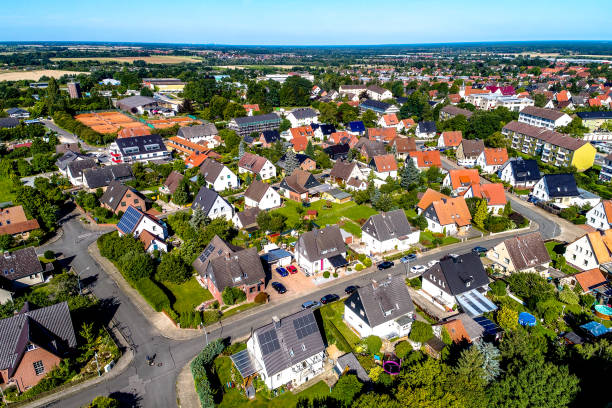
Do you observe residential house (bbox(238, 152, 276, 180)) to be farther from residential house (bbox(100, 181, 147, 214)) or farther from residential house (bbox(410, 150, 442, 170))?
residential house (bbox(410, 150, 442, 170))

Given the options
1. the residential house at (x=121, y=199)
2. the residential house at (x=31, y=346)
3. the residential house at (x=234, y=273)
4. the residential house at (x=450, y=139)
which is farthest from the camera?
the residential house at (x=450, y=139)

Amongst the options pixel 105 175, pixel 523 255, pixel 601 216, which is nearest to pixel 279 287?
pixel 523 255

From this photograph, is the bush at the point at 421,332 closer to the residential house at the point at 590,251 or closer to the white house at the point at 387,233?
the white house at the point at 387,233

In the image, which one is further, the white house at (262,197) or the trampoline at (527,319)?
the white house at (262,197)

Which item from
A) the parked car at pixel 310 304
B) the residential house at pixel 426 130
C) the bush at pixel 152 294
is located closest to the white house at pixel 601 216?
the parked car at pixel 310 304

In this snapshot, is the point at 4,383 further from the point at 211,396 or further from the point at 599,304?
the point at 599,304

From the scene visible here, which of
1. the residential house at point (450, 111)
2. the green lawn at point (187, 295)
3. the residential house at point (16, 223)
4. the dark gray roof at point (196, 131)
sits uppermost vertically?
the residential house at point (450, 111)

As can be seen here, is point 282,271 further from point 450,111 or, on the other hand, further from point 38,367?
point 450,111
